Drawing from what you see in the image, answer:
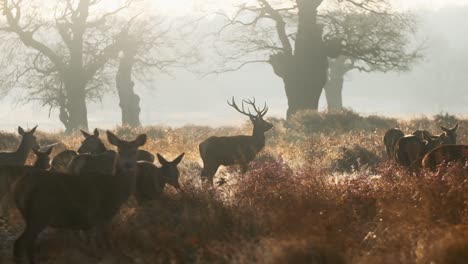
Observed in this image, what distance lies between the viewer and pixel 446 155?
10.5 m

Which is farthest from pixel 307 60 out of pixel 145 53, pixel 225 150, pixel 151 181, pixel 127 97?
pixel 151 181

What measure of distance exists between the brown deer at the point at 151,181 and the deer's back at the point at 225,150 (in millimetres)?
3537

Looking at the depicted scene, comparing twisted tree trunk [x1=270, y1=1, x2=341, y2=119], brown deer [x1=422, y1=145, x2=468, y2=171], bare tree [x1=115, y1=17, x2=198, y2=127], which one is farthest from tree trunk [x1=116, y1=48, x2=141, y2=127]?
brown deer [x1=422, y1=145, x2=468, y2=171]

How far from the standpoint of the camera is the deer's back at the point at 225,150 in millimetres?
14531

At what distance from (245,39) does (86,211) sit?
2605 cm

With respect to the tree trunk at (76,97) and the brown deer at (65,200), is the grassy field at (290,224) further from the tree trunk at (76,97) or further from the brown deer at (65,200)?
the tree trunk at (76,97)

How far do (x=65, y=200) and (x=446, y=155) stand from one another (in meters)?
6.21

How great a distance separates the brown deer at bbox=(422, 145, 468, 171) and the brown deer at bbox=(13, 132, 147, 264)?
506cm

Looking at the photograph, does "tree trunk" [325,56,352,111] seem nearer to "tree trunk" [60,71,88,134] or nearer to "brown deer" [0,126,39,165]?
"tree trunk" [60,71,88,134]

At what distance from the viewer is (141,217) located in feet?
31.1

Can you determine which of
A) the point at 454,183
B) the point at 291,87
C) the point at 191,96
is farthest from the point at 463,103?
the point at 454,183

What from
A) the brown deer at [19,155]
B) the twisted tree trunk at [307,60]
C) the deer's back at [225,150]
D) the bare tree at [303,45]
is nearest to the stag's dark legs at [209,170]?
the deer's back at [225,150]

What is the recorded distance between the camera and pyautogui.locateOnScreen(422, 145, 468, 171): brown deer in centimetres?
1043

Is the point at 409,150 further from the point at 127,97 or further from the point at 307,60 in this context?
the point at 127,97
